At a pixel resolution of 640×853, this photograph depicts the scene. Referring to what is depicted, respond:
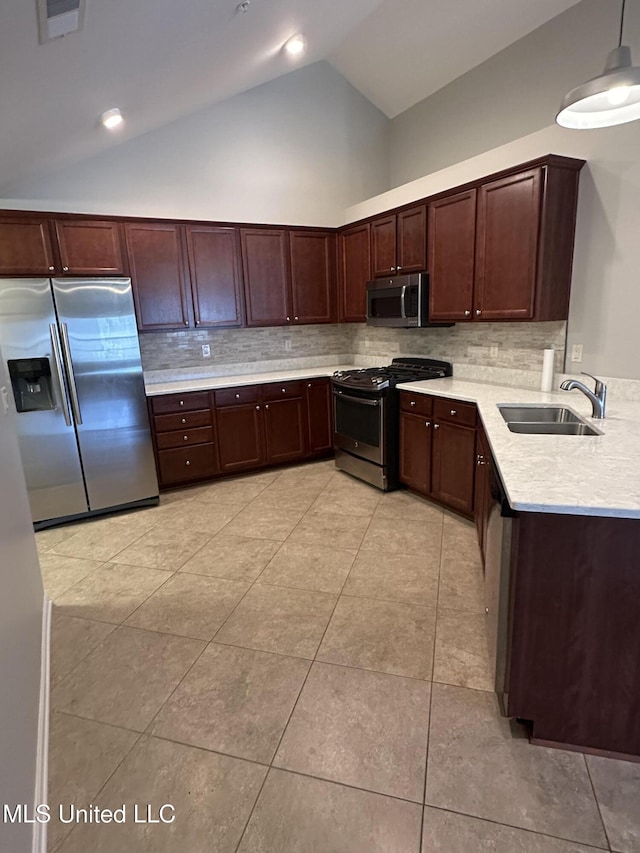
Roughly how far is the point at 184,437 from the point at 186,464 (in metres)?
0.25

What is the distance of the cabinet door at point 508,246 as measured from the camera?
106 inches

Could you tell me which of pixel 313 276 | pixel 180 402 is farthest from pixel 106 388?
pixel 313 276

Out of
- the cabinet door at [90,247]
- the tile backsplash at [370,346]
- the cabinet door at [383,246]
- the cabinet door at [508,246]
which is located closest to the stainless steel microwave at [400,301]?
the cabinet door at [383,246]

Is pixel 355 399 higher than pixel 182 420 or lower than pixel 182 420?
higher

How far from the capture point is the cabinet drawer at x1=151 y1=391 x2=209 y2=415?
378 centimetres

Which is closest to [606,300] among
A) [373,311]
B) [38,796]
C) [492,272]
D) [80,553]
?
[492,272]

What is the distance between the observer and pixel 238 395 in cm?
411

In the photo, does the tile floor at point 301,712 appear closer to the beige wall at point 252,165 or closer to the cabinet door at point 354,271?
the cabinet door at point 354,271

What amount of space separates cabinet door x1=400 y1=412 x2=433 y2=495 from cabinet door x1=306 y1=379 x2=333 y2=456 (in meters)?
1.16

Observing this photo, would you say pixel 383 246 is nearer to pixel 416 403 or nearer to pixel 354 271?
pixel 354 271

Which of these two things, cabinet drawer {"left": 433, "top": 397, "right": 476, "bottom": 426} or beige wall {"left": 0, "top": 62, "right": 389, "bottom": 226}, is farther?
beige wall {"left": 0, "top": 62, "right": 389, "bottom": 226}

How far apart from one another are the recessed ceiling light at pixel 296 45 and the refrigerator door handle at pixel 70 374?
8.33 feet

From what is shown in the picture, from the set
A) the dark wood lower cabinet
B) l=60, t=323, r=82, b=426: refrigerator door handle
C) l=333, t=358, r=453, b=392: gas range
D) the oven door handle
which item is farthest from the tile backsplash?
the dark wood lower cabinet

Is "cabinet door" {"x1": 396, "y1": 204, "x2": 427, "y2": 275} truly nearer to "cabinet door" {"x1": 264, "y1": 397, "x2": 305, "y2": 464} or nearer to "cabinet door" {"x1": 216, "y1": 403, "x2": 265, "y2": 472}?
"cabinet door" {"x1": 264, "y1": 397, "x2": 305, "y2": 464}
